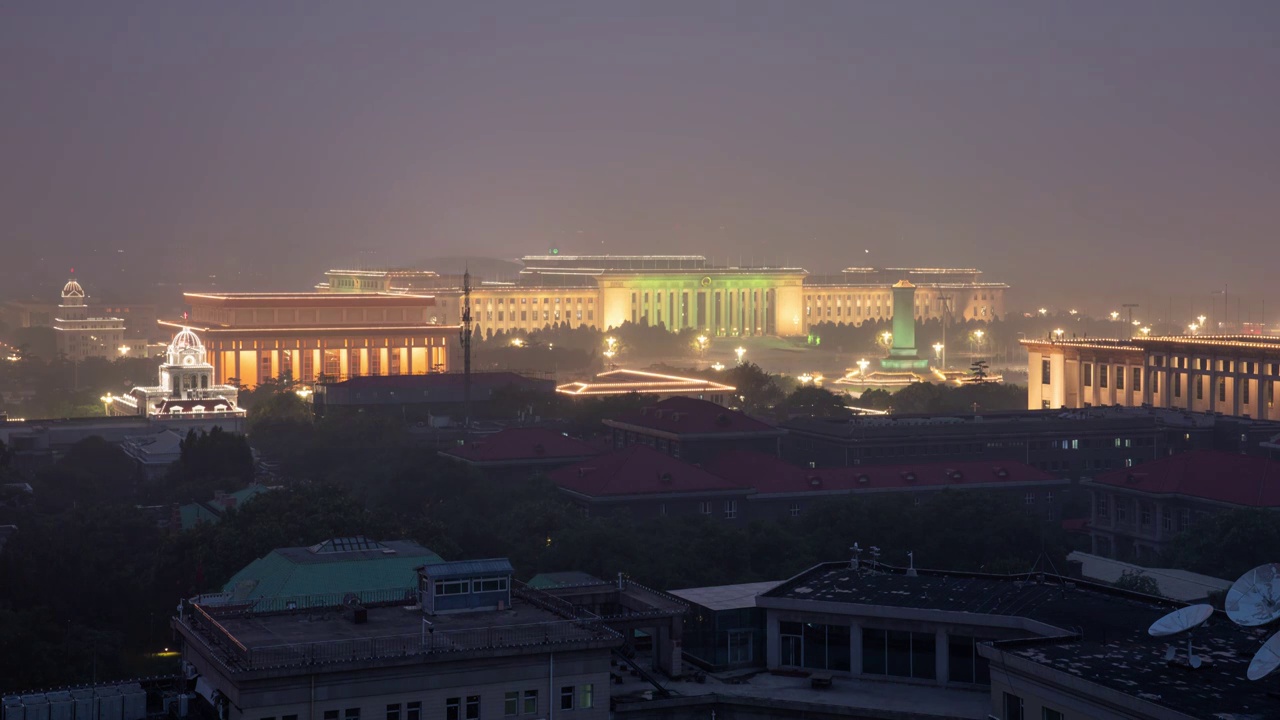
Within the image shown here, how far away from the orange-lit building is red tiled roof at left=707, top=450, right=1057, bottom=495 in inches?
3586

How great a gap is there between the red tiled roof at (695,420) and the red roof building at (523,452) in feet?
13.9

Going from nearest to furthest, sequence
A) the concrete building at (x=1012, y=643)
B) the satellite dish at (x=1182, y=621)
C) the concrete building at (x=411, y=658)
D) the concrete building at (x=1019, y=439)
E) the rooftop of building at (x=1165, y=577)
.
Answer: the concrete building at (x=1012, y=643) → the satellite dish at (x=1182, y=621) → the concrete building at (x=411, y=658) → the rooftop of building at (x=1165, y=577) → the concrete building at (x=1019, y=439)

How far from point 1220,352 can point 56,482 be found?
237ft

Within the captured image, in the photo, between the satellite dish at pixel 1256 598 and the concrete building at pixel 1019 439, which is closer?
the satellite dish at pixel 1256 598

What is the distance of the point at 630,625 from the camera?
3684cm

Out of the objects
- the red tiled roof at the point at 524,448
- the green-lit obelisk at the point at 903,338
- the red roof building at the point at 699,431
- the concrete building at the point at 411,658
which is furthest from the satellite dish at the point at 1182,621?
the green-lit obelisk at the point at 903,338

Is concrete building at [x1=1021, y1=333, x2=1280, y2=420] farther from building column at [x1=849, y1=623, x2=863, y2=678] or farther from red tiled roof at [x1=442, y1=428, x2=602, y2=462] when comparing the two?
building column at [x1=849, y1=623, x2=863, y2=678]

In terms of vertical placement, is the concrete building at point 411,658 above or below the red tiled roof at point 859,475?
above

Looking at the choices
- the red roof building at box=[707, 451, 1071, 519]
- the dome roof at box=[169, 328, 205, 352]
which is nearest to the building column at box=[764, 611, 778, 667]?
the red roof building at box=[707, 451, 1071, 519]

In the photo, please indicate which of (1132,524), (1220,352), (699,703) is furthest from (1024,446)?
(699,703)

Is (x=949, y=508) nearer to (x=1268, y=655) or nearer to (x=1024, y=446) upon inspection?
(x=1024, y=446)

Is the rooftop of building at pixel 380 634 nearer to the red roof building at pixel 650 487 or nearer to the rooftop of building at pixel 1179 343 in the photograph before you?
the red roof building at pixel 650 487

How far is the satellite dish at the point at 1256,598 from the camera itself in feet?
101

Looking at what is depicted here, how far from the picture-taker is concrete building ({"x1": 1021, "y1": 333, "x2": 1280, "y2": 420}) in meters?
116
